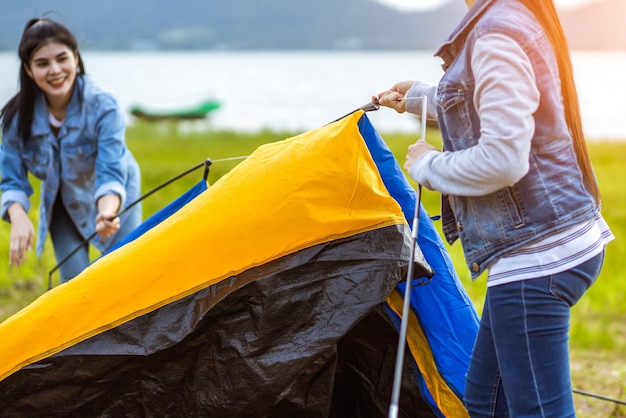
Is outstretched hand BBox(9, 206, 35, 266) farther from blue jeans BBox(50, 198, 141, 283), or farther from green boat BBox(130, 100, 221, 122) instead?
green boat BBox(130, 100, 221, 122)

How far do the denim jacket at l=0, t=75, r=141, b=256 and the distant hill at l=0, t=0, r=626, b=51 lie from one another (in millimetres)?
109984

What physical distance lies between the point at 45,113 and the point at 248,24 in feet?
476

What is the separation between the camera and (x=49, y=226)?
3643 millimetres

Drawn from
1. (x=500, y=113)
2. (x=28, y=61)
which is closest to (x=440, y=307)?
(x=500, y=113)

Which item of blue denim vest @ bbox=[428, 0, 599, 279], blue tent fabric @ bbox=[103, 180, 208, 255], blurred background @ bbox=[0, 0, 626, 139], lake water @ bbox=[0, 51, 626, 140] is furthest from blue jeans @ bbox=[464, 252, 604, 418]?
blurred background @ bbox=[0, 0, 626, 139]

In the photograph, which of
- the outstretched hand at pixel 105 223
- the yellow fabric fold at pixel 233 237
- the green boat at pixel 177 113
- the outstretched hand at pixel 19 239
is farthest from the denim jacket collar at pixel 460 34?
the green boat at pixel 177 113

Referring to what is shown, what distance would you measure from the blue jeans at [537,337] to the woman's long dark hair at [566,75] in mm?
217

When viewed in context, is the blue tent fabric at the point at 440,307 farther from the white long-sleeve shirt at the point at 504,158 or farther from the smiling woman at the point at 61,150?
the smiling woman at the point at 61,150

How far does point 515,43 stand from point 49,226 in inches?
103

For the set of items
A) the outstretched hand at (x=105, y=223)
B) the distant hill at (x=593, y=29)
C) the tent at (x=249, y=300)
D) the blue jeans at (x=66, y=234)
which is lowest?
the tent at (x=249, y=300)

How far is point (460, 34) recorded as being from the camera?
68.7 inches

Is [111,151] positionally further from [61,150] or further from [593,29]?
[593,29]

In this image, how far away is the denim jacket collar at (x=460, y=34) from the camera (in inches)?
67.0

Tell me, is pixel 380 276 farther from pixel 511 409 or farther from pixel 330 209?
pixel 511 409
